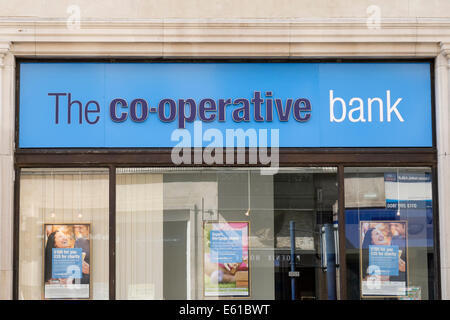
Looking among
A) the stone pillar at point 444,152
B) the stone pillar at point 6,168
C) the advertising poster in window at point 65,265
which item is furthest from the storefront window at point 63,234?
the stone pillar at point 444,152

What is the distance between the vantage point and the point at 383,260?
420 inches

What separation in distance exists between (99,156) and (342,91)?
3.20 m

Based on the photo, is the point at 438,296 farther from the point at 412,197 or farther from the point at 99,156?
the point at 99,156

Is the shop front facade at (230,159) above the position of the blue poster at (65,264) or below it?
above

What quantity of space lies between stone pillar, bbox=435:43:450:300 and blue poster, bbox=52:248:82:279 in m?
4.54

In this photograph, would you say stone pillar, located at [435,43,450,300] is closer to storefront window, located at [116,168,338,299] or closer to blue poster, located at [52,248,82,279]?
storefront window, located at [116,168,338,299]

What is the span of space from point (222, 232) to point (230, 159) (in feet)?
3.08

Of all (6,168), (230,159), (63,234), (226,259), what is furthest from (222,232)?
(6,168)

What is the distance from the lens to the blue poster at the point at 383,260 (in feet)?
35.0

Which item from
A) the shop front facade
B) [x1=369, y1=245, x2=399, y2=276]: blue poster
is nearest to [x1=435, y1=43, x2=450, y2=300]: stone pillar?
the shop front facade

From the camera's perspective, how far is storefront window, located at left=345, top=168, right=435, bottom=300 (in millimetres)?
10641

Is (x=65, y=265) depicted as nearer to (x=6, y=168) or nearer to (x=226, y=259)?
(x=6, y=168)

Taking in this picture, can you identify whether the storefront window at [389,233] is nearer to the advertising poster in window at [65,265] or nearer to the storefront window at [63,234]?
the storefront window at [63,234]
